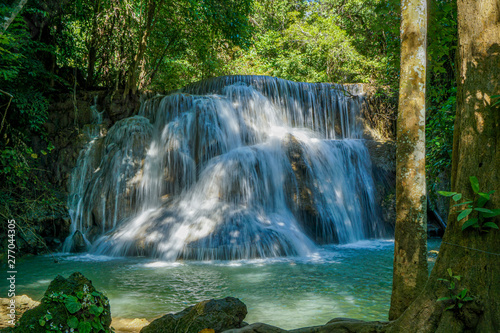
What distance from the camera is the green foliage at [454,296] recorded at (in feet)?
7.60

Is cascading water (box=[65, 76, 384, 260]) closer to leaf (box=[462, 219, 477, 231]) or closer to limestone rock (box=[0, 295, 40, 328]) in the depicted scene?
limestone rock (box=[0, 295, 40, 328])

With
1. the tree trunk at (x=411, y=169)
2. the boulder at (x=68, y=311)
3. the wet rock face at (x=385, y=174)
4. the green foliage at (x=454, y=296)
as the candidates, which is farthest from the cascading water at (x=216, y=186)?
the green foliage at (x=454, y=296)

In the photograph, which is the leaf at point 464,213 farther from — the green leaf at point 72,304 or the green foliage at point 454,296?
the green leaf at point 72,304

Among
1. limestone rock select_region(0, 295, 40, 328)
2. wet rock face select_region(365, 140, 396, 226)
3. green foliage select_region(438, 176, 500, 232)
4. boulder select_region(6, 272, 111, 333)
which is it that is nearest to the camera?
green foliage select_region(438, 176, 500, 232)

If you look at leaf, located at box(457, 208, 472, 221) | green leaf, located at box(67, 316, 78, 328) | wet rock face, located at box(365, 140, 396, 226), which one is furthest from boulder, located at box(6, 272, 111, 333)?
wet rock face, located at box(365, 140, 396, 226)

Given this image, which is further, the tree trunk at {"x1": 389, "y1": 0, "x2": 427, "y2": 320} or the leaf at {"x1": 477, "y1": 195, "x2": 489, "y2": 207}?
the tree trunk at {"x1": 389, "y1": 0, "x2": 427, "y2": 320}

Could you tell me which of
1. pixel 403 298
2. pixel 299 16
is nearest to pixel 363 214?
pixel 403 298

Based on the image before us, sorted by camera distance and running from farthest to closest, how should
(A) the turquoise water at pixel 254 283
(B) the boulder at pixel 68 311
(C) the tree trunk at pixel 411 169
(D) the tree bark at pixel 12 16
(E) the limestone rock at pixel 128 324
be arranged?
(D) the tree bark at pixel 12 16 < (A) the turquoise water at pixel 254 283 < (E) the limestone rock at pixel 128 324 < (B) the boulder at pixel 68 311 < (C) the tree trunk at pixel 411 169

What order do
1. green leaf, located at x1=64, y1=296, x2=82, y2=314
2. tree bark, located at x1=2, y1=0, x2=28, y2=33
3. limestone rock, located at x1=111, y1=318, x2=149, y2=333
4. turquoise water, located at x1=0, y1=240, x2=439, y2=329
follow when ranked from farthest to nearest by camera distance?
tree bark, located at x1=2, y1=0, x2=28, y2=33 → turquoise water, located at x1=0, y1=240, x2=439, y2=329 → limestone rock, located at x1=111, y1=318, x2=149, y2=333 → green leaf, located at x1=64, y1=296, x2=82, y2=314

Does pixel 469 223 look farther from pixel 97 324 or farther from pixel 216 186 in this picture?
pixel 216 186

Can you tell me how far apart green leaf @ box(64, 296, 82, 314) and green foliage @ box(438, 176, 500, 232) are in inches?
123

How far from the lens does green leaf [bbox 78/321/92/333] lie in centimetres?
318

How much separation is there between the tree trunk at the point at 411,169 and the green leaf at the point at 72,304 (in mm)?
2722

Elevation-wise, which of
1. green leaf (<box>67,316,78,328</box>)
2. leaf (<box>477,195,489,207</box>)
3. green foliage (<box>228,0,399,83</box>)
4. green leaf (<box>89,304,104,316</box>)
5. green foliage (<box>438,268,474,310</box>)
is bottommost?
green leaf (<box>67,316,78,328</box>)
